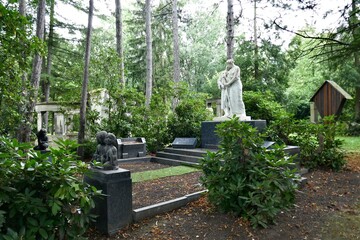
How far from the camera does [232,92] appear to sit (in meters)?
9.28

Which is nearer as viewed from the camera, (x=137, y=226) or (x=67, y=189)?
(x=67, y=189)

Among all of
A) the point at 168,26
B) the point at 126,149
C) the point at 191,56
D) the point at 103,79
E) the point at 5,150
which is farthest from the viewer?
the point at 191,56

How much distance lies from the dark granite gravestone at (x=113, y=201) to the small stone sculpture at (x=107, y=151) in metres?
0.12

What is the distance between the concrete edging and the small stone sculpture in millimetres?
794

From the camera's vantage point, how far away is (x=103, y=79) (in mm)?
11383

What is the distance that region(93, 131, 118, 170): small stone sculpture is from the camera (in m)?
3.90

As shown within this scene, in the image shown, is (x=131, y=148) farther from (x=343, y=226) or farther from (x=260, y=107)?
(x=343, y=226)

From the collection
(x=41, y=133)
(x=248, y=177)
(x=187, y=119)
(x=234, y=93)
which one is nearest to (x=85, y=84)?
(x=41, y=133)

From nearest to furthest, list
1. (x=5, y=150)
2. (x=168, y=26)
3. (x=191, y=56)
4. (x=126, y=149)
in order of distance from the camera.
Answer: (x=5, y=150)
(x=126, y=149)
(x=168, y=26)
(x=191, y=56)

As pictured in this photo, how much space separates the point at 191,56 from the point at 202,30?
12.2 feet

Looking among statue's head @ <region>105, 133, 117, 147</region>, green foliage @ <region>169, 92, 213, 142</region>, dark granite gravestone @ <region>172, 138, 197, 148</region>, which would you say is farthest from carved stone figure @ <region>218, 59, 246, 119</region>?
statue's head @ <region>105, 133, 117, 147</region>

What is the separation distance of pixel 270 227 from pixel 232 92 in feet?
20.1

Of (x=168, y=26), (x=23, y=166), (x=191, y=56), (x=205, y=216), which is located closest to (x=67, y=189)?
(x=23, y=166)

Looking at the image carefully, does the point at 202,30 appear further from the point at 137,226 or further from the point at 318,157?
the point at 137,226
